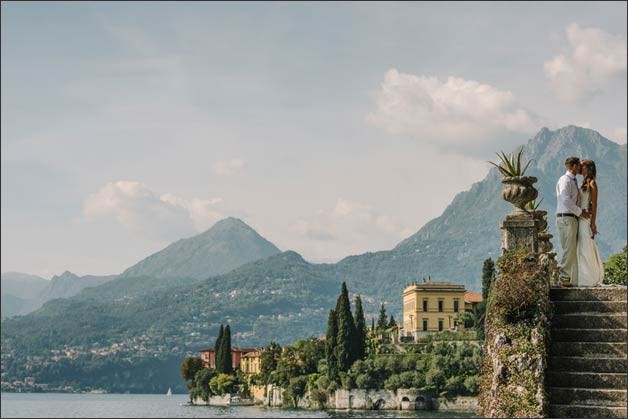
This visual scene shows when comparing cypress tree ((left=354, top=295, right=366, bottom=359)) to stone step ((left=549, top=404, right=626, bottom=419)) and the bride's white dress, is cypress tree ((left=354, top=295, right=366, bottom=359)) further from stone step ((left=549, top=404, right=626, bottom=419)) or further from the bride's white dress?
stone step ((left=549, top=404, right=626, bottom=419))

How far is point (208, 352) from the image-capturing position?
19800 centimetres

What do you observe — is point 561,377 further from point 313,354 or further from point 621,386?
point 313,354

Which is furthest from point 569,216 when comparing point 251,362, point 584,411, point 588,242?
point 251,362

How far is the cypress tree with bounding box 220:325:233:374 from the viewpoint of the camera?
466ft

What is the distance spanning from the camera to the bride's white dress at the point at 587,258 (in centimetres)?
1477

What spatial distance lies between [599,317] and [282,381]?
116484 millimetres

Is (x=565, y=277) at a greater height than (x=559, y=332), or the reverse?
(x=565, y=277)

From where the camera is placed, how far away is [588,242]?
1485 centimetres

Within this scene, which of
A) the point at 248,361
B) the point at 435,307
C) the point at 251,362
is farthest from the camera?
the point at 248,361

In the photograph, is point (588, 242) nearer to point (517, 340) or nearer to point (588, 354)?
point (588, 354)

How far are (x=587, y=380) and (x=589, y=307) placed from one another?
1.50 metres

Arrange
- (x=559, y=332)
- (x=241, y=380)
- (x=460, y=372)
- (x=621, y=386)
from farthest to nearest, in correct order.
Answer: (x=241, y=380) → (x=460, y=372) → (x=559, y=332) → (x=621, y=386)

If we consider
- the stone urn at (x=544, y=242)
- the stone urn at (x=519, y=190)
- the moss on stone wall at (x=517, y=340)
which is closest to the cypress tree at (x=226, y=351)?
the stone urn at (x=544, y=242)

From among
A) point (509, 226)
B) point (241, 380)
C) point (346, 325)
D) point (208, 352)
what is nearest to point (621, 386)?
point (509, 226)
